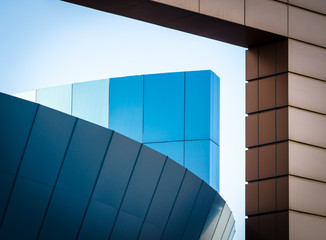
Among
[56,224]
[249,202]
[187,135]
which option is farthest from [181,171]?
[187,135]

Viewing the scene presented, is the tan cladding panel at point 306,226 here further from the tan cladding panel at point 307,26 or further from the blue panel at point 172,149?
the blue panel at point 172,149

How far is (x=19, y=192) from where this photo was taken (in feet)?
34.2

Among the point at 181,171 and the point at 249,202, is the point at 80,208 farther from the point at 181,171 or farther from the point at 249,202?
the point at 249,202

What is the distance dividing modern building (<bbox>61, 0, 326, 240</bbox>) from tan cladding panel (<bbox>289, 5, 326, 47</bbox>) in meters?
0.02

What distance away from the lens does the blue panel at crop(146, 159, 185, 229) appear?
1305 cm

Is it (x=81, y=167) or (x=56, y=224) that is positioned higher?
(x=81, y=167)

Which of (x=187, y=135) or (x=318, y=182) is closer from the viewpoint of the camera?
(x=318, y=182)

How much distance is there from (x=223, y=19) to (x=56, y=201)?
5497 mm

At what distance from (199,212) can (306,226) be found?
2172 mm

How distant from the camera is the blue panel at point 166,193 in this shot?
42.8 feet

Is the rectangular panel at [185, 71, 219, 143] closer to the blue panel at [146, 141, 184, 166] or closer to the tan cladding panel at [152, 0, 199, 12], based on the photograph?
the blue panel at [146, 141, 184, 166]

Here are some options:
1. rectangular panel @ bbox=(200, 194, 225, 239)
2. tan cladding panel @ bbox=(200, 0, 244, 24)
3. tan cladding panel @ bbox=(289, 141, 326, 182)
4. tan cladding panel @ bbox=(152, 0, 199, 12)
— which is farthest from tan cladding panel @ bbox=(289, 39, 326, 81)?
rectangular panel @ bbox=(200, 194, 225, 239)

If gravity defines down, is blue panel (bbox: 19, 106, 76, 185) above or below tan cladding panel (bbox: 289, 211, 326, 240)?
below

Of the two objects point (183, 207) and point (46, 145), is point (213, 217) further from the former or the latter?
point (46, 145)
